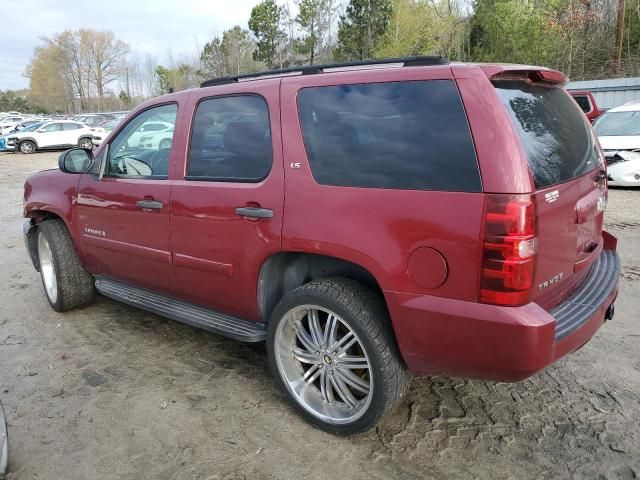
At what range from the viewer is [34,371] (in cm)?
358

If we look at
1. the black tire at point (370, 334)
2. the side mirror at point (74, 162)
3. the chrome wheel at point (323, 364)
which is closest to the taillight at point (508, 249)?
the black tire at point (370, 334)

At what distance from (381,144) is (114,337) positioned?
2786 mm

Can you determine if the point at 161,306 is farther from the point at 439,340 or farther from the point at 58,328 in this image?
the point at 439,340

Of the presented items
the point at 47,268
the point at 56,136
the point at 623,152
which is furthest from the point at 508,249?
the point at 56,136

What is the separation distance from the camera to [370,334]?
8.25ft

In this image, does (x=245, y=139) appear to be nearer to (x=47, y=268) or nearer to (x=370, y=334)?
(x=370, y=334)

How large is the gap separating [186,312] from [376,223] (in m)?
1.65

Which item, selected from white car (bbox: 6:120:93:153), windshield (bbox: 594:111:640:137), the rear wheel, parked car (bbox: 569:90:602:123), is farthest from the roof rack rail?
the rear wheel

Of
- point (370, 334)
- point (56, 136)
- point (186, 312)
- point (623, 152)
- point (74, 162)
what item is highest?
point (56, 136)

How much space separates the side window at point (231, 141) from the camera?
9.74ft

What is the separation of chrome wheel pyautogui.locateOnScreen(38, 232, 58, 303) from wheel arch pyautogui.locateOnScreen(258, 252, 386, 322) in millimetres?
2472

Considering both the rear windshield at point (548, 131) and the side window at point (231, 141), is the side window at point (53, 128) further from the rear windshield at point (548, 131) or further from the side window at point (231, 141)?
the rear windshield at point (548, 131)

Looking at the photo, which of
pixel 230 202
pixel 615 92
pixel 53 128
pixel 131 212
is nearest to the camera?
pixel 230 202

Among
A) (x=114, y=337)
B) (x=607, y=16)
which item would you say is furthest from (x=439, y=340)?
(x=607, y=16)
